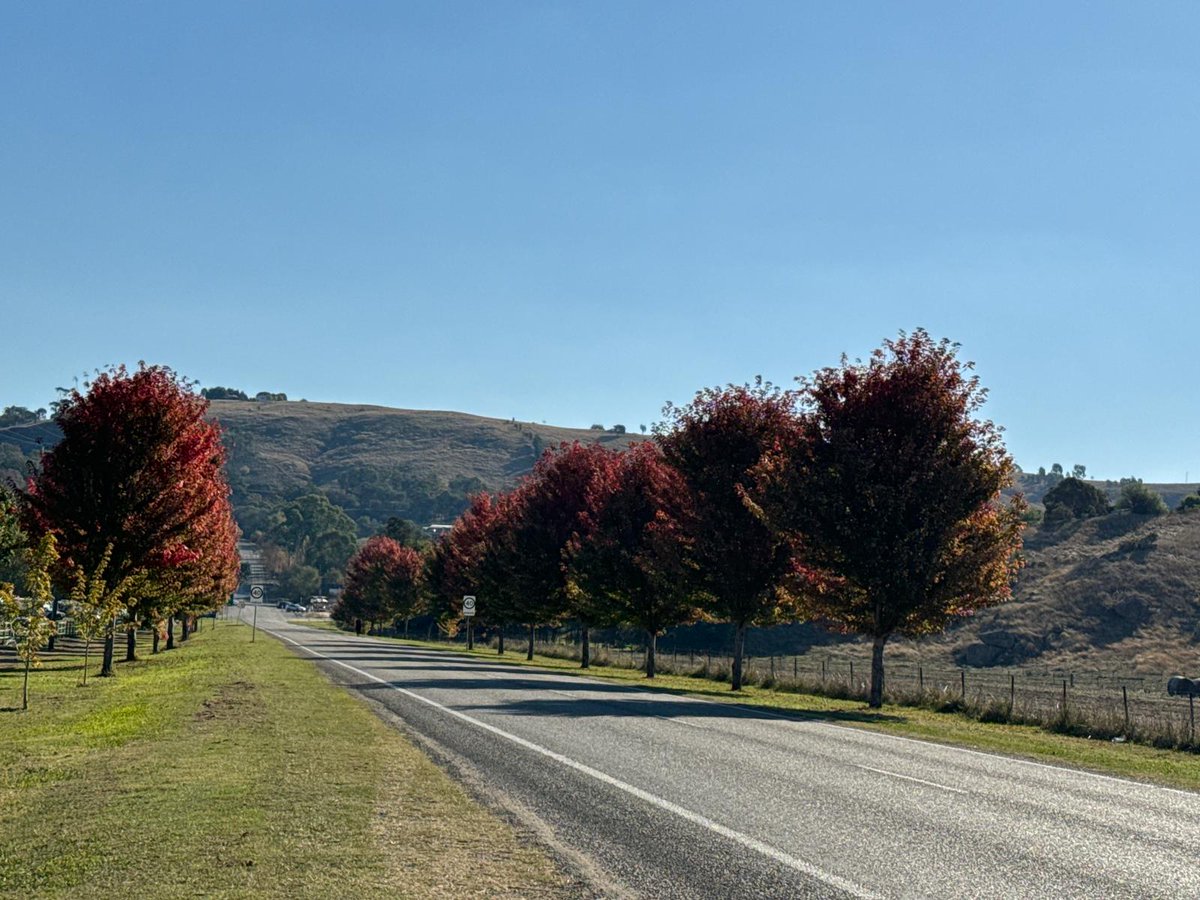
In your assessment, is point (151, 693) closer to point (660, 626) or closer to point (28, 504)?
point (28, 504)

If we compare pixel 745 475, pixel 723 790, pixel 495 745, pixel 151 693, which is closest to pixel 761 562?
pixel 745 475

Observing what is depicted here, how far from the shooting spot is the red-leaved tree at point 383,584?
96.5 m

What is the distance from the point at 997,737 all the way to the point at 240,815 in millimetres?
16444

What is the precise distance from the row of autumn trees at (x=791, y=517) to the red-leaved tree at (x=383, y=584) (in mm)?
37615

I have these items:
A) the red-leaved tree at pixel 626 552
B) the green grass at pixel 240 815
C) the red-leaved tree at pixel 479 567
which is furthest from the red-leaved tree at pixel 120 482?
the red-leaved tree at pixel 479 567

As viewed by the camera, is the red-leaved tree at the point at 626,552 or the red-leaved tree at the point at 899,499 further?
the red-leaved tree at the point at 626,552

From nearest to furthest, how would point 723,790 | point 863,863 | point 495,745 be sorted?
point 863,863, point 723,790, point 495,745

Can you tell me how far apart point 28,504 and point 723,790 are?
2945 cm

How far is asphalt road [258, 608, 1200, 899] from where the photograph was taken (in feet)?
28.3

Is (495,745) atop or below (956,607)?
below

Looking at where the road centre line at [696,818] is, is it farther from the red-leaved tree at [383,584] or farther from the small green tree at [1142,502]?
the small green tree at [1142,502]

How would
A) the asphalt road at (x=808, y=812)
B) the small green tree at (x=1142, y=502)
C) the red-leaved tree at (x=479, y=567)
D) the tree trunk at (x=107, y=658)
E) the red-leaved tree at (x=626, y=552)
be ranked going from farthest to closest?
the small green tree at (x=1142, y=502), the red-leaved tree at (x=479, y=567), the red-leaved tree at (x=626, y=552), the tree trunk at (x=107, y=658), the asphalt road at (x=808, y=812)

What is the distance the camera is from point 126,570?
34.1 meters

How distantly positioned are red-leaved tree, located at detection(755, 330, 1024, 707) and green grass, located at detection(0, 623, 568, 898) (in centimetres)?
1513
